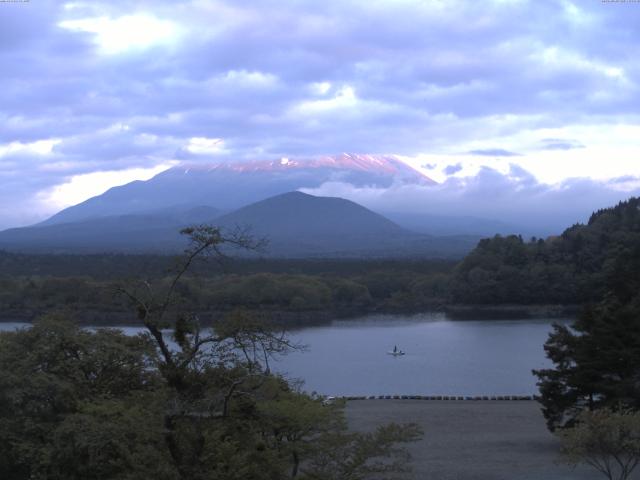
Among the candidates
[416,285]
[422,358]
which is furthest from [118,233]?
[422,358]

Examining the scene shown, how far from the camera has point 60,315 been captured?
9547 millimetres

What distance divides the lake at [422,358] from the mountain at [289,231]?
56430 mm

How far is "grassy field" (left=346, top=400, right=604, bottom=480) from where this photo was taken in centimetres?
1063

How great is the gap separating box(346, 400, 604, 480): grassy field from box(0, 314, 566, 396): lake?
2.38m

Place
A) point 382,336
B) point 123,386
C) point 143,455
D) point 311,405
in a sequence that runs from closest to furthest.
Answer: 1. point 143,455
2. point 311,405
3. point 123,386
4. point 382,336

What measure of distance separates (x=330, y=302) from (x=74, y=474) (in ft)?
117

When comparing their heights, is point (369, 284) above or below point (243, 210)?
below

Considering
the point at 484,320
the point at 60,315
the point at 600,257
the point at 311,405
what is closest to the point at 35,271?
the point at 484,320

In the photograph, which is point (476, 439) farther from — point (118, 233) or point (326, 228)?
point (326, 228)

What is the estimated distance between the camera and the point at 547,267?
→ 145 feet

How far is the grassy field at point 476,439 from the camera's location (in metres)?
10.6

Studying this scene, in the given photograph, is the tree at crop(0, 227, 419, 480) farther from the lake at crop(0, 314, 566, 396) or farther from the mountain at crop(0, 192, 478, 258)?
the mountain at crop(0, 192, 478, 258)

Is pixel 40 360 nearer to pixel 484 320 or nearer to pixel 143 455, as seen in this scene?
pixel 143 455

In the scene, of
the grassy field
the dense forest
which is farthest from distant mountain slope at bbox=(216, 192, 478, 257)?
the grassy field
